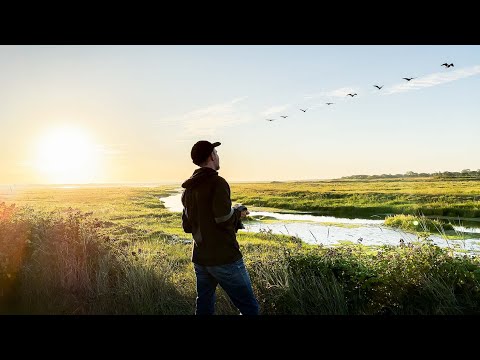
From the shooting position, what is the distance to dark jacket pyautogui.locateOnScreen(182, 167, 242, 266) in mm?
2871

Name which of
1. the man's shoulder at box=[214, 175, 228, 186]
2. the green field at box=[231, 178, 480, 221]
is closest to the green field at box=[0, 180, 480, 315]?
the man's shoulder at box=[214, 175, 228, 186]

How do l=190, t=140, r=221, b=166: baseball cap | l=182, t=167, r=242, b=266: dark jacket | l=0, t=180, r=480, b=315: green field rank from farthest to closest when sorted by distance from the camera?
l=0, t=180, r=480, b=315: green field < l=190, t=140, r=221, b=166: baseball cap < l=182, t=167, r=242, b=266: dark jacket

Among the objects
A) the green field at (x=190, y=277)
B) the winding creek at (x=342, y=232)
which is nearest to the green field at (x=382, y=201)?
the winding creek at (x=342, y=232)

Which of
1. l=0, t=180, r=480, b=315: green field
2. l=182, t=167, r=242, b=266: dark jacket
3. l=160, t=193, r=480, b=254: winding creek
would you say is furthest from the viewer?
l=160, t=193, r=480, b=254: winding creek

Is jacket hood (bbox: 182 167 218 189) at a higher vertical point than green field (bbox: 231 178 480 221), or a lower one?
higher

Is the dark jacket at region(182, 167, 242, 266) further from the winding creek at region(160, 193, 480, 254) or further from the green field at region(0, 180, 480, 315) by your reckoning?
the green field at region(0, 180, 480, 315)

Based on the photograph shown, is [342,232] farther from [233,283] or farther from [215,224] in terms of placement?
[215,224]

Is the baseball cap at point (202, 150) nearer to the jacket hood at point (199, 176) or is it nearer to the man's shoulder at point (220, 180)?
the jacket hood at point (199, 176)

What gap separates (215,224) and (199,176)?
350mm

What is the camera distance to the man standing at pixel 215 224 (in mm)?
2895

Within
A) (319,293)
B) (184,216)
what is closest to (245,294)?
(184,216)

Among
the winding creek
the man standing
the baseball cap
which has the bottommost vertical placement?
the winding creek
